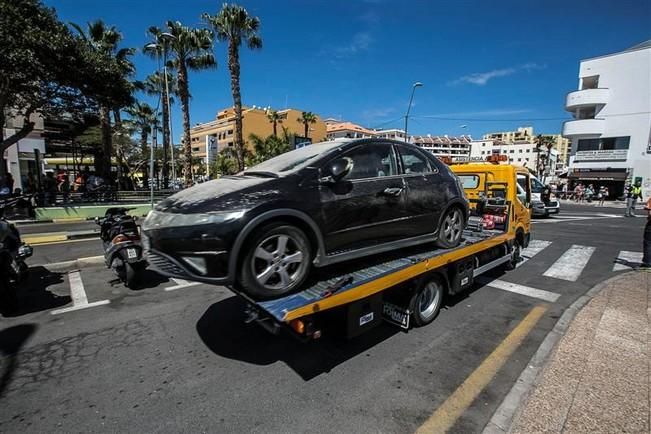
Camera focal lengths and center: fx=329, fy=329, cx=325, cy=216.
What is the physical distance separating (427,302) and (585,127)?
41408 mm

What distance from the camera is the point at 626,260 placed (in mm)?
7820

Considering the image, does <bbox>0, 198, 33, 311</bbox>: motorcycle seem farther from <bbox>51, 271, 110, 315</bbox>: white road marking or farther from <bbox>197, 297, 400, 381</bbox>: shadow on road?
<bbox>197, 297, 400, 381</bbox>: shadow on road

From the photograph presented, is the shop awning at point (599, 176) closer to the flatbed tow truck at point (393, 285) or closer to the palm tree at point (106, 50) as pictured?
the flatbed tow truck at point (393, 285)

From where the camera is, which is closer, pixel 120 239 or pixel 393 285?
pixel 393 285

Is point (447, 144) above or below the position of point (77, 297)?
above

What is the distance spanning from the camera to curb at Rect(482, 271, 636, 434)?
2531 millimetres

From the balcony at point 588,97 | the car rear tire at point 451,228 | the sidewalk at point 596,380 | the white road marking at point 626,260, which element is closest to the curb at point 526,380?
the sidewalk at point 596,380

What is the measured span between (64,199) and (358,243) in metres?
16.6

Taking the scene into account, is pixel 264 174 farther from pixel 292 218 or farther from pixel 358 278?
pixel 358 278

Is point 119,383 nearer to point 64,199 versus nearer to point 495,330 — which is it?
point 495,330

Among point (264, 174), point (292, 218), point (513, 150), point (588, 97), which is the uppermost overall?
point (513, 150)

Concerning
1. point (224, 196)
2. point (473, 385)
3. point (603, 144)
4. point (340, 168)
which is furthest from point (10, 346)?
point (603, 144)

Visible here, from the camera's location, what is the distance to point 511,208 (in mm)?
6406

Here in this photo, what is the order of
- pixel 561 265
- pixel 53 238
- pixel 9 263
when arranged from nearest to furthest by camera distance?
pixel 9 263
pixel 561 265
pixel 53 238
